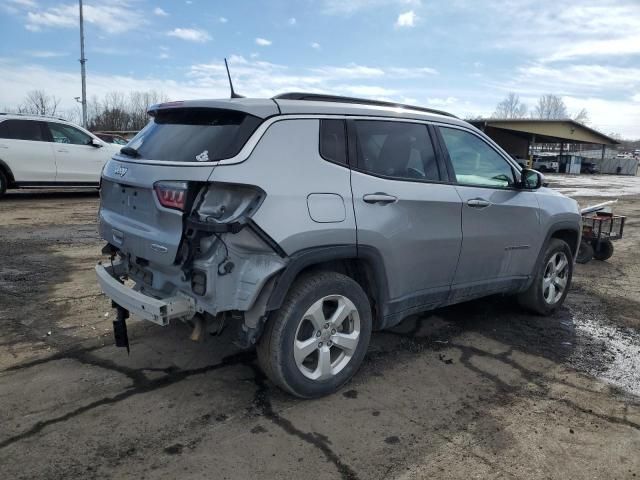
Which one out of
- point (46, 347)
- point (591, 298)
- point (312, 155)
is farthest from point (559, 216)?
point (46, 347)

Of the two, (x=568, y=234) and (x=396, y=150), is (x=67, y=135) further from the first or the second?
(x=568, y=234)

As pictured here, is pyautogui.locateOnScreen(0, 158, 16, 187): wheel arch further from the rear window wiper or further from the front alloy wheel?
the front alloy wheel

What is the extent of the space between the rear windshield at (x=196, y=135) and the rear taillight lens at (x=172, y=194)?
21cm

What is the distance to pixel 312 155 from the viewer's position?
3438 mm

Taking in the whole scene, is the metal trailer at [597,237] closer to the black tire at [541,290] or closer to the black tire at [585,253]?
the black tire at [585,253]

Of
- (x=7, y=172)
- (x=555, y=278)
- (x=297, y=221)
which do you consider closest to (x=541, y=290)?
(x=555, y=278)

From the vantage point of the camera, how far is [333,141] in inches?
141

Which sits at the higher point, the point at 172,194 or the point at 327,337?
the point at 172,194

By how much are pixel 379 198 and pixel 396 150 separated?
0.53 m

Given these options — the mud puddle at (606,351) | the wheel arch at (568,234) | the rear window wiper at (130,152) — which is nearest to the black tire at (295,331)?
the rear window wiper at (130,152)

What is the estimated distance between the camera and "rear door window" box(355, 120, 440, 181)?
3771mm

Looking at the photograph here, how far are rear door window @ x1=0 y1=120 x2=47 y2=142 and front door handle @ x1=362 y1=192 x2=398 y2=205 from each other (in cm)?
1140

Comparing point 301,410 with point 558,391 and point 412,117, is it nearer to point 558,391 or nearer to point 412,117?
point 558,391

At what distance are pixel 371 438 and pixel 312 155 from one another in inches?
70.1
